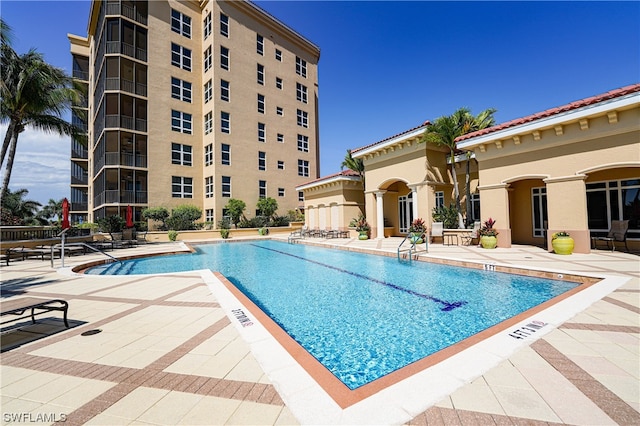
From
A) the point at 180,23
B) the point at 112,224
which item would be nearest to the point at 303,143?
the point at 180,23

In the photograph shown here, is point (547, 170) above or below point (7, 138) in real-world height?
below

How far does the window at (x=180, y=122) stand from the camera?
25631 millimetres

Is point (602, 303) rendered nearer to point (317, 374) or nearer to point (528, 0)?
point (317, 374)

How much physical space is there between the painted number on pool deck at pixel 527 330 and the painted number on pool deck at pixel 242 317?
3.77 meters

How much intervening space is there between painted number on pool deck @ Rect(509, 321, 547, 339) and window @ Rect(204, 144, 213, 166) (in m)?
26.9

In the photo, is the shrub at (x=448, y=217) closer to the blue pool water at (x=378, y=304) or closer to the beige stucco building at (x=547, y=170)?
the beige stucco building at (x=547, y=170)

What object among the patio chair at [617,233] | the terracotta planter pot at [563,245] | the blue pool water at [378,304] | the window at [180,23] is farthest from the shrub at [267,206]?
the patio chair at [617,233]

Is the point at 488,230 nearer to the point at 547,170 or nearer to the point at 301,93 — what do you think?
the point at 547,170

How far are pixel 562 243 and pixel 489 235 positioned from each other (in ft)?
8.17

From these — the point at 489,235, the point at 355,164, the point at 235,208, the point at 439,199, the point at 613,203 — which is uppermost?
the point at 355,164

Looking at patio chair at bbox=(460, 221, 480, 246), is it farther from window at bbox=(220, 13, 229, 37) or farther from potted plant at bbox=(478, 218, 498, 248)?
window at bbox=(220, 13, 229, 37)

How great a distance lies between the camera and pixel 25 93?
48.0 ft

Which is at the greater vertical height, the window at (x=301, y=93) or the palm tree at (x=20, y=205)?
the window at (x=301, y=93)

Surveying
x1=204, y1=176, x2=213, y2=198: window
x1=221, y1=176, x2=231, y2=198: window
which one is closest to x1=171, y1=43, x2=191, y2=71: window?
x1=204, y1=176, x2=213, y2=198: window
